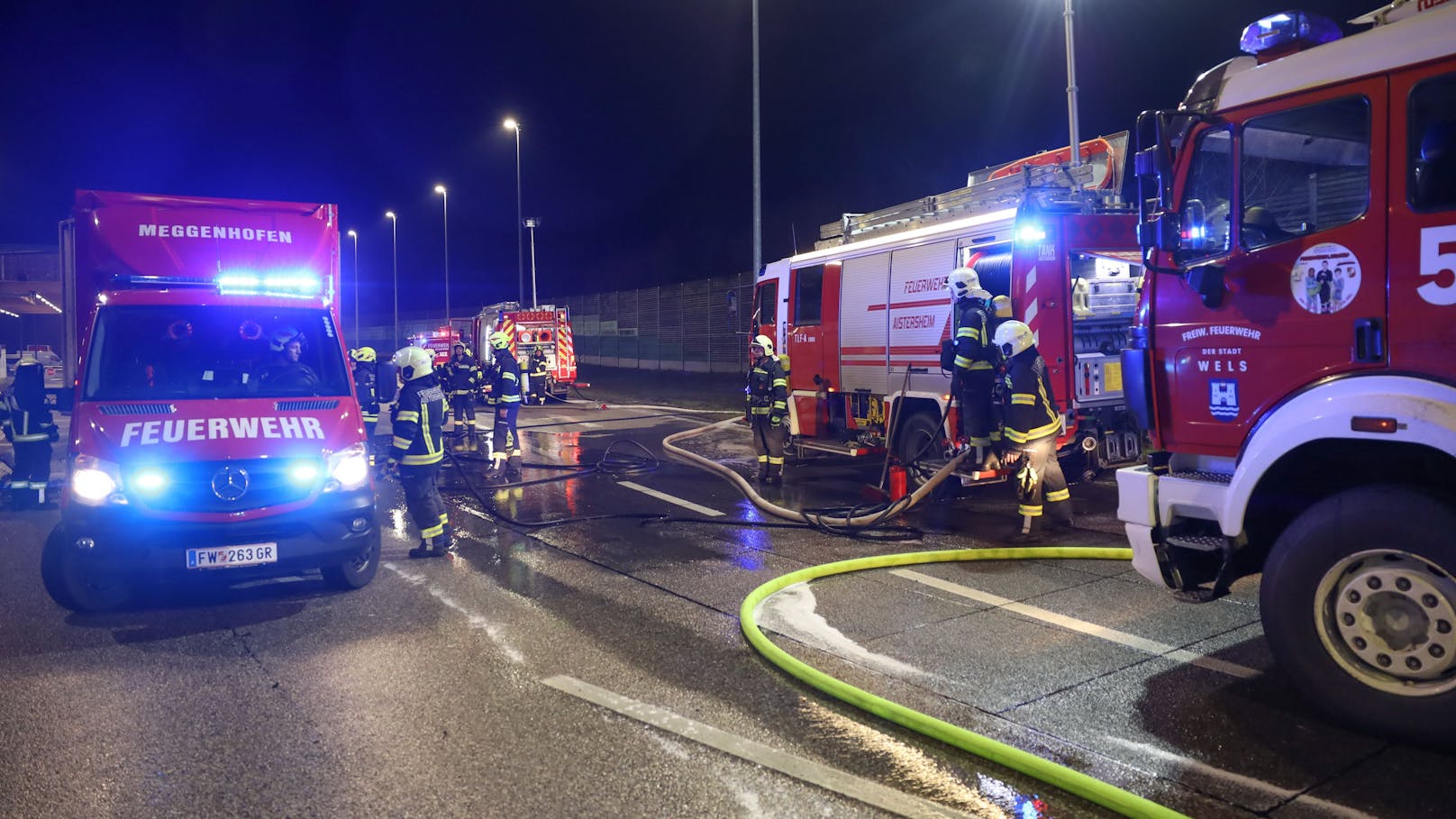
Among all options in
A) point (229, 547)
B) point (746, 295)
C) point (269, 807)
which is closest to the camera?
point (269, 807)

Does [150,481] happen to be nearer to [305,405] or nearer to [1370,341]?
[305,405]

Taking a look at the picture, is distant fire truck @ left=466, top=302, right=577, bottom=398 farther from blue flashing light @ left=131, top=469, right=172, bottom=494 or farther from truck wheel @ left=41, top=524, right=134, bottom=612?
blue flashing light @ left=131, top=469, right=172, bottom=494

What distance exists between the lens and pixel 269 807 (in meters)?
3.30

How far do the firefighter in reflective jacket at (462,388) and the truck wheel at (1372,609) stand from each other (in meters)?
12.0

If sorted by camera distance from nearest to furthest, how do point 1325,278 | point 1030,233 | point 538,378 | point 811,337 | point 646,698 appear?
point 1325,278 < point 646,698 < point 1030,233 < point 811,337 < point 538,378

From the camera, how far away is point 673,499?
392 inches

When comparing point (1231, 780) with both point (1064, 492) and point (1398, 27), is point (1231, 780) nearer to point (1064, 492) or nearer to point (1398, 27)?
point (1398, 27)

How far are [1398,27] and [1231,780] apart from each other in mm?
2890

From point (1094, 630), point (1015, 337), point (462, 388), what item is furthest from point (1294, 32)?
point (462, 388)

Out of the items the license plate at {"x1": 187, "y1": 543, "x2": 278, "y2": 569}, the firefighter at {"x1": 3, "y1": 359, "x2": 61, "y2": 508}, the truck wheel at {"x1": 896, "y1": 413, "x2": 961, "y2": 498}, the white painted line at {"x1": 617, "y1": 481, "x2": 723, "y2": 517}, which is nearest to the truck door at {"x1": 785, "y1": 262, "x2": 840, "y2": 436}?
the truck wheel at {"x1": 896, "y1": 413, "x2": 961, "y2": 498}

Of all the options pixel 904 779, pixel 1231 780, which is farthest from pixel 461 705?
pixel 1231 780

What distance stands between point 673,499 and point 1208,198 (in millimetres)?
6510

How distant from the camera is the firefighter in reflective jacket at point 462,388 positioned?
46.7 feet

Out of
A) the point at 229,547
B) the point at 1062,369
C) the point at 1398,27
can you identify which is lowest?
the point at 229,547
